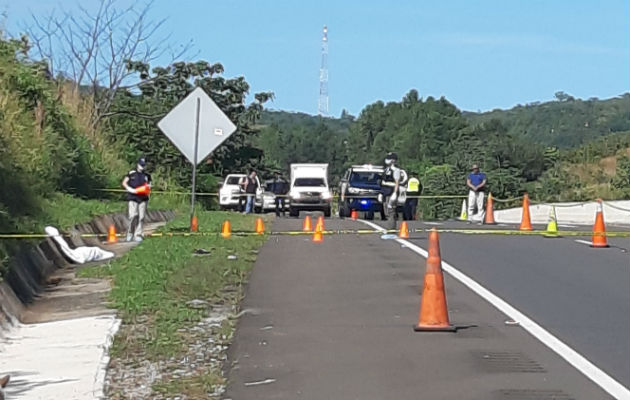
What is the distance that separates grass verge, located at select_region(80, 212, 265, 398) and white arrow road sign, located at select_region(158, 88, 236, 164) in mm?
1723

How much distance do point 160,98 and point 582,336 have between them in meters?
46.1

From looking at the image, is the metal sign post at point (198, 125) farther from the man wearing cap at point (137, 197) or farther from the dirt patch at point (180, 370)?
the dirt patch at point (180, 370)

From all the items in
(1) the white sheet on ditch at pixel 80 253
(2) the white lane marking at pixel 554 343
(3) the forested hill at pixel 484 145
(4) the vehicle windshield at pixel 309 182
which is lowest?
(2) the white lane marking at pixel 554 343

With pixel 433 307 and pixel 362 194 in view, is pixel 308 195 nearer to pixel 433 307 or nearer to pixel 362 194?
pixel 362 194

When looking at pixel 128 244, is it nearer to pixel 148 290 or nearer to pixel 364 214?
pixel 148 290

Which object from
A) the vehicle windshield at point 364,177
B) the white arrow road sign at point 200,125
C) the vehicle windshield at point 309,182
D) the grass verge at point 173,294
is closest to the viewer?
the grass verge at point 173,294

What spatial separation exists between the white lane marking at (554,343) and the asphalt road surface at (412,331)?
90mm

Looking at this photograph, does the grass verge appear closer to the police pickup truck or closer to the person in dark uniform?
the police pickup truck

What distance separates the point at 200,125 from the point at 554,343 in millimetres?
11837

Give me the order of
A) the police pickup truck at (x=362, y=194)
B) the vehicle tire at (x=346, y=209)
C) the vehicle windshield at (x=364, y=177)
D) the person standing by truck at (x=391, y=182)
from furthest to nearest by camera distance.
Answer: the vehicle windshield at (x=364, y=177) → the vehicle tire at (x=346, y=209) → the police pickup truck at (x=362, y=194) → the person standing by truck at (x=391, y=182)

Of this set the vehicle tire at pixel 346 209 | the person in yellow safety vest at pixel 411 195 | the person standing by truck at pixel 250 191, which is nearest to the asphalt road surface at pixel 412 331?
the person in yellow safety vest at pixel 411 195

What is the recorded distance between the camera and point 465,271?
604 inches

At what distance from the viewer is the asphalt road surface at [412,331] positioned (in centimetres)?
816

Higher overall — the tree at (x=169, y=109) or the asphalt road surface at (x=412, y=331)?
the tree at (x=169, y=109)
